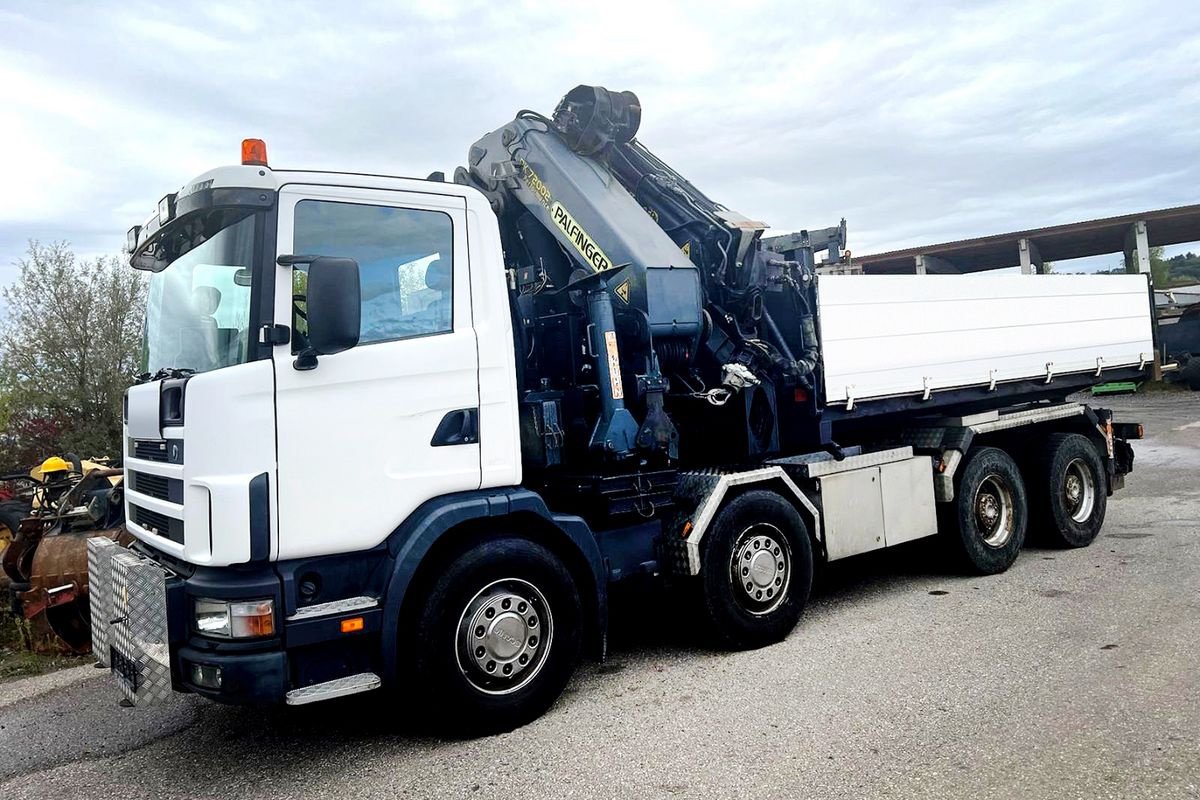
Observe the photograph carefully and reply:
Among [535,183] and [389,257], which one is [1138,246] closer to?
[535,183]

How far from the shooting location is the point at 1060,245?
104ft

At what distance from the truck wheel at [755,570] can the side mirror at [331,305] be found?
264cm

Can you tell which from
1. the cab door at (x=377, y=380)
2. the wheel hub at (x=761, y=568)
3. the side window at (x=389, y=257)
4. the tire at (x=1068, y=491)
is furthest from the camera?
the tire at (x=1068, y=491)

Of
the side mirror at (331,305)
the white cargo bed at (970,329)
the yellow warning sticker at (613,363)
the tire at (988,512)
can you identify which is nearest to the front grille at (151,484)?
the side mirror at (331,305)

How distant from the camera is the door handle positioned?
179 inches

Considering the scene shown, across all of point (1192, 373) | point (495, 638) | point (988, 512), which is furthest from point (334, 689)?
point (1192, 373)

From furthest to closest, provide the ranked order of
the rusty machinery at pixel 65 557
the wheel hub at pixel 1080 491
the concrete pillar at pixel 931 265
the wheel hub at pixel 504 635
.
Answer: the concrete pillar at pixel 931 265 < the wheel hub at pixel 1080 491 < the rusty machinery at pixel 65 557 < the wheel hub at pixel 504 635

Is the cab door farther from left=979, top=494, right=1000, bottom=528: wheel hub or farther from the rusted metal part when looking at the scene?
left=979, top=494, right=1000, bottom=528: wheel hub

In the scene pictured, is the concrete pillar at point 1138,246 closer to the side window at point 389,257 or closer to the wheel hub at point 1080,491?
the wheel hub at point 1080,491

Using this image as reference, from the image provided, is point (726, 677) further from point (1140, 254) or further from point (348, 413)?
point (1140, 254)

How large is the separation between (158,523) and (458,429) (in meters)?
1.54

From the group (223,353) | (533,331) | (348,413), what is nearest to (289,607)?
(348,413)

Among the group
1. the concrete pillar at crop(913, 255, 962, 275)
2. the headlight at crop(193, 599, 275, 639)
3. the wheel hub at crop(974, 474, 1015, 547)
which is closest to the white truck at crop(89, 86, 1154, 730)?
the headlight at crop(193, 599, 275, 639)

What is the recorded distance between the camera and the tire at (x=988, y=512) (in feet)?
24.3
